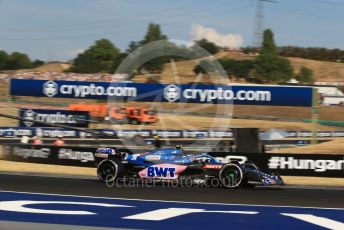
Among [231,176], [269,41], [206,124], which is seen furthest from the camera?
[269,41]

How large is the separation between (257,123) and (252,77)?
4864 centimetres

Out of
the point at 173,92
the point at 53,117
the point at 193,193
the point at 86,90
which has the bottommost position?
the point at 193,193

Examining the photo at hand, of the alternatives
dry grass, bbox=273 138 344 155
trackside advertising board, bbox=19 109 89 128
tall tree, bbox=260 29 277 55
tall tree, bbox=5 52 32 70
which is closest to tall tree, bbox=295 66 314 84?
tall tree, bbox=260 29 277 55

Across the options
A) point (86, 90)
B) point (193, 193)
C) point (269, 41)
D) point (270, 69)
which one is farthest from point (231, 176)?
point (269, 41)

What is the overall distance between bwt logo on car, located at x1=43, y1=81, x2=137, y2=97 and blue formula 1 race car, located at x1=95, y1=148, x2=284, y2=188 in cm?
1186

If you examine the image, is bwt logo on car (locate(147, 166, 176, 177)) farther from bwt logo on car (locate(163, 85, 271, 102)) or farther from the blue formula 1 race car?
bwt logo on car (locate(163, 85, 271, 102))

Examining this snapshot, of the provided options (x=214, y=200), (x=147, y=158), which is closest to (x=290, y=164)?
(x=147, y=158)

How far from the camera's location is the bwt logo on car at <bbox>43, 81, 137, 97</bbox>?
24.9m

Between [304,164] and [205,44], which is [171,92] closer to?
[304,164]

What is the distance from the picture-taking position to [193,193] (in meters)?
10.5

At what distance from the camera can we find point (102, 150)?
13195mm

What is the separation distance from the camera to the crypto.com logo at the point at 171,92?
79.5 feet

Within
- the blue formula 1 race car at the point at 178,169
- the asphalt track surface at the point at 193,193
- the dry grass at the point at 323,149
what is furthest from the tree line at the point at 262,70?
the asphalt track surface at the point at 193,193

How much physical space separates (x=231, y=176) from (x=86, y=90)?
15494 millimetres
